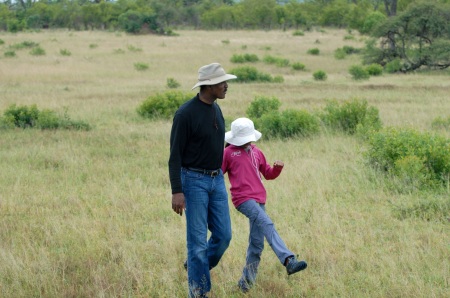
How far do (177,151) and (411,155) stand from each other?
4925 mm

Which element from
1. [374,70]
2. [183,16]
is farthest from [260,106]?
[183,16]

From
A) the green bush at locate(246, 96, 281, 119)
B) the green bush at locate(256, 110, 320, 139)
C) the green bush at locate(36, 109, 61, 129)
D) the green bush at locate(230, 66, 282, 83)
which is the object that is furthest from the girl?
the green bush at locate(230, 66, 282, 83)

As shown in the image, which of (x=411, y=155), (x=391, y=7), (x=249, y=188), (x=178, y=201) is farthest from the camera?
(x=391, y=7)

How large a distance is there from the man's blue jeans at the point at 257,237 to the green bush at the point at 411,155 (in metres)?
3.73

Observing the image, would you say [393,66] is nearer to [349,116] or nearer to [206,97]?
[349,116]

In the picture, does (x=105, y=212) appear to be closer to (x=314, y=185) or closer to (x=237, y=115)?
(x=314, y=185)

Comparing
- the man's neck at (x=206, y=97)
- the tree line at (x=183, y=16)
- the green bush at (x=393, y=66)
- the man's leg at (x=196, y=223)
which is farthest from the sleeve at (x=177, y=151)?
the tree line at (x=183, y=16)

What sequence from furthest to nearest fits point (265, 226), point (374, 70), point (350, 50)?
1. point (350, 50)
2. point (374, 70)
3. point (265, 226)

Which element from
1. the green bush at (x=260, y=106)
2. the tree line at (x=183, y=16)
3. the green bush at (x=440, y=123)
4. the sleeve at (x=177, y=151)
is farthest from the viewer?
the tree line at (x=183, y=16)

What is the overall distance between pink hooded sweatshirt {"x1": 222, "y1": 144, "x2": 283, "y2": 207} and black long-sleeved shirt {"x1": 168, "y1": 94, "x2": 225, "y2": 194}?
0.29 m

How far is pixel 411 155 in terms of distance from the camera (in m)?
8.68

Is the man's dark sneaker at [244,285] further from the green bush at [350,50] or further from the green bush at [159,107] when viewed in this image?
the green bush at [350,50]

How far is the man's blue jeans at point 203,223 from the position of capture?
4895 mm

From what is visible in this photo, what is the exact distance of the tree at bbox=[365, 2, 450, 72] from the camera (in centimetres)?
2842
